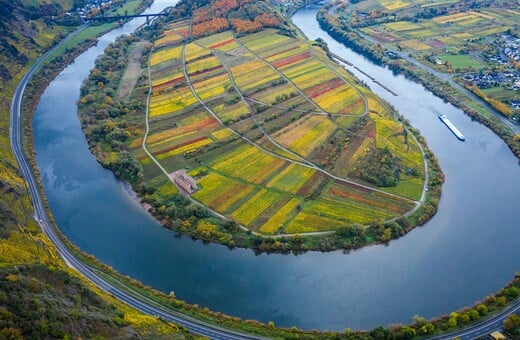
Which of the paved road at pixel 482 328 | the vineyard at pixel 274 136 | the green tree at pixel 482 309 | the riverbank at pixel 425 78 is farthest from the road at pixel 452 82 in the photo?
the green tree at pixel 482 309

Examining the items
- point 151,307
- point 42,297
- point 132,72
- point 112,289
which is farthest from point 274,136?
point 42,297

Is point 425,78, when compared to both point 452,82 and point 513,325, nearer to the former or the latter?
point 452,82

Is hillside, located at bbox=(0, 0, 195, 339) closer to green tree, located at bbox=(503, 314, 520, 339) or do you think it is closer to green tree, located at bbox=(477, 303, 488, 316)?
green tree, located at bbox=(477, 303, 488, 316)

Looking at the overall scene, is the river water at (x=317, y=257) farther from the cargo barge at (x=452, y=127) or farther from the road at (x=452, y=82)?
the road at (x=452, y=82)

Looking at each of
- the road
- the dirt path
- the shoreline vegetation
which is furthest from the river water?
the dirt path

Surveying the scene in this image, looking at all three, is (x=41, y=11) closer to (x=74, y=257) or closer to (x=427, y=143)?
(x=74, y=257)

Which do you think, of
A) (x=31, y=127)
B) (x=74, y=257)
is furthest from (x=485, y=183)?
(x=31, y=127)
